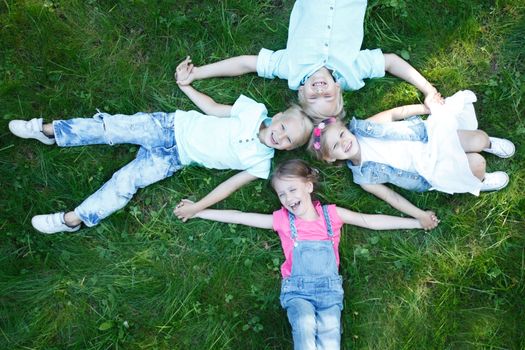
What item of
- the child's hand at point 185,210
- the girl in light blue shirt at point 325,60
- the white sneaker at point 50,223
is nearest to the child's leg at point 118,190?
the white sneaker at point 50,223

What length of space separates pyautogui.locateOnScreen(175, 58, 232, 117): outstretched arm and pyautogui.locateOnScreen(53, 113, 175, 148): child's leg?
31 centimetres

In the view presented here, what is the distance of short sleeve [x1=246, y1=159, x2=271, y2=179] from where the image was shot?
4.48 metres

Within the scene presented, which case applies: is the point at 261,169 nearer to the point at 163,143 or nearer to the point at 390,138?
the point at 163,143

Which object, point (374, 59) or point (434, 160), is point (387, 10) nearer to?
point (374, 59)

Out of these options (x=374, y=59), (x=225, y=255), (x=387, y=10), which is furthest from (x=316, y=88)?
(x=225, y=255)

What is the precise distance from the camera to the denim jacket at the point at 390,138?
4.44m

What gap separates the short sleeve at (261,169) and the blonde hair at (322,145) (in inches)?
15.3

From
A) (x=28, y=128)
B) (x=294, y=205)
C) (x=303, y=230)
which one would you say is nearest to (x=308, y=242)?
(x=303, y=230)

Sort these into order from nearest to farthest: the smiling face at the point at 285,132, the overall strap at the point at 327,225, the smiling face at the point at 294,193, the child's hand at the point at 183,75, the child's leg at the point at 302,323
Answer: the child's leg at the point at 302,323, the smiling face at the point at 285,132, the smiling face at the point at 294,193, the overall strap at the point at 327,225, the child's hand at the point at 183,75

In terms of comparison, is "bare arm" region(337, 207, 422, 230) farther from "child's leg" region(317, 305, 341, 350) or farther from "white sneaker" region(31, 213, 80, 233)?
"white sneaker" region(31, 213, 80, 233)

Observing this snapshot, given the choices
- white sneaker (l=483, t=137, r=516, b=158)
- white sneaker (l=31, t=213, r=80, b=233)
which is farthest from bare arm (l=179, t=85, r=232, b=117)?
white sneaker (l=483, t=137, r=516, b=158)

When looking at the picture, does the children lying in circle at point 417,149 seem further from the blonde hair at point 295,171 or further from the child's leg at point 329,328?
the child's leg at point 329,328

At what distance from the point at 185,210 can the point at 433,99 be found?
231cm

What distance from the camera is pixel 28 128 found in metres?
4.54
